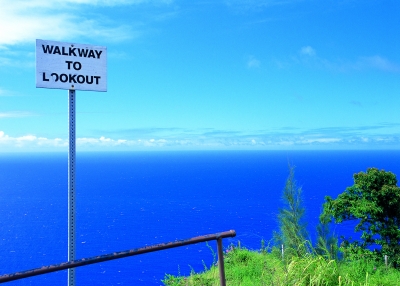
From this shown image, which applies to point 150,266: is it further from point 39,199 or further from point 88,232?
point 39,199

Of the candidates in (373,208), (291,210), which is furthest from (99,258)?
(373,208)

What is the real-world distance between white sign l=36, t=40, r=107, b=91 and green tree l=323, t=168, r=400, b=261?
8015mm

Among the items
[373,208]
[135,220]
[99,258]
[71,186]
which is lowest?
[135,220]

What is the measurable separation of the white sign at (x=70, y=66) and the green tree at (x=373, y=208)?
8.02m

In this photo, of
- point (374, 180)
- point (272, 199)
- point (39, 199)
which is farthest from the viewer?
point (39, 199)

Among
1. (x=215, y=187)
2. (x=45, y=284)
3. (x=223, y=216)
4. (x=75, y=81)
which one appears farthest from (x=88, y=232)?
(x=75, y=81)

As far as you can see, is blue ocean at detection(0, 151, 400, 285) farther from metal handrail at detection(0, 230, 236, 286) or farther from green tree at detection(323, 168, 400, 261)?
metal handrail at detection(0, 230, 236, 286)

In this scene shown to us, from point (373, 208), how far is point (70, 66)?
8.39 meters

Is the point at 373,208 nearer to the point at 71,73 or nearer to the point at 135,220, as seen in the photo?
the point at 71,73

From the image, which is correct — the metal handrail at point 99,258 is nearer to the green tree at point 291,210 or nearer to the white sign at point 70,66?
the white sign at point 70,66

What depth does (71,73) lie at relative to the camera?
10.0ft

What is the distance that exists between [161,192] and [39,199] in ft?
64.1

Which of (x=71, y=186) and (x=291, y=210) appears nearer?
(x=71, y=186)

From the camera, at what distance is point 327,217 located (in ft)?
32.1
